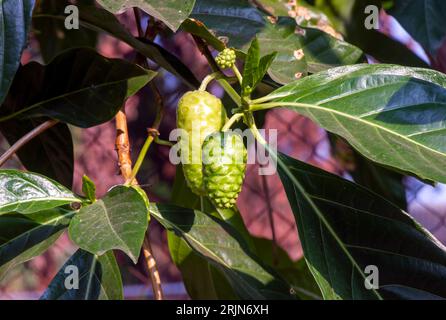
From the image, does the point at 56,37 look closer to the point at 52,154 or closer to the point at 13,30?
the point at 52,154

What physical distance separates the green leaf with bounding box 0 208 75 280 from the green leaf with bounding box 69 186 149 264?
0.09 metres

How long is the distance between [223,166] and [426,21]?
46 centimetres

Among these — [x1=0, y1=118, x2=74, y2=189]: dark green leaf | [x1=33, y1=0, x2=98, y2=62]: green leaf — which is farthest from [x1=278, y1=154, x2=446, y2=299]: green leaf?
[x1=33, y1=0, x2=98, y2=62]: green leaf

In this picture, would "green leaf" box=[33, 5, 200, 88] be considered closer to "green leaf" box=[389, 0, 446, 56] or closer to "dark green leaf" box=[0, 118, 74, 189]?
"dark green leaf" box=[0, 118, 74, 189]

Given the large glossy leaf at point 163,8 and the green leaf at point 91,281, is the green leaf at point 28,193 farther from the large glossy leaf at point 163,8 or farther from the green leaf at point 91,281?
the large glossy leaf at point 163,8

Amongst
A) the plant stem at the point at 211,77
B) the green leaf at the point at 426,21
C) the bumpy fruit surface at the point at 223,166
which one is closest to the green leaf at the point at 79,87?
the plant stem at the point at 211,77

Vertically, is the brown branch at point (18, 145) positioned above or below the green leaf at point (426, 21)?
below

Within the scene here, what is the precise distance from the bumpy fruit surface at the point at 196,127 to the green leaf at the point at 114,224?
69mm

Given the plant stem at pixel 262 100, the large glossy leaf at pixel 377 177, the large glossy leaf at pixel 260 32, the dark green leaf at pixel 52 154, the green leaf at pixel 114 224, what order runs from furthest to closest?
the large glossy leaf at pixel 377 177
the dark green leaf at pixel 52 154
the large glossy leaf at pixel 260 32
the plant stem at pixel 262 100
the green leaf at pixel 114 224

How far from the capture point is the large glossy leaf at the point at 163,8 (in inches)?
25.7

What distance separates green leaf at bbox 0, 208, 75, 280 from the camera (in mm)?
792
